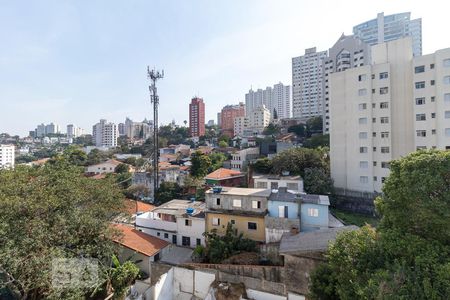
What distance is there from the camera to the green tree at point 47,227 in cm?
1130

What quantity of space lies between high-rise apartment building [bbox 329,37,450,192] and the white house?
16.8 metres

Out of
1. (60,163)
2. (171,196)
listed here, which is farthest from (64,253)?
(171,196)

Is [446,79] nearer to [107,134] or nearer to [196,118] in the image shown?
[196,118]

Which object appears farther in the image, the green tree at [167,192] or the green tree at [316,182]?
the green tree at [167,192]

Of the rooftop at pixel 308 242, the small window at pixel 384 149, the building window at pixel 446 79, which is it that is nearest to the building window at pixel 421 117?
the building window at pixel 446 79

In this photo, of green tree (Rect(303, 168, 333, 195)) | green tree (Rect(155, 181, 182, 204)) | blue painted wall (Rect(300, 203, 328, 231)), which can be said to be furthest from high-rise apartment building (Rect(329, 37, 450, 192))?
green tree (Rect(155, 181, 182, 204))

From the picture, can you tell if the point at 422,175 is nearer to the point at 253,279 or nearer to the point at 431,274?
the point at 431,274

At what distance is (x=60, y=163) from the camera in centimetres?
1834

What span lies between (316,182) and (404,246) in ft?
54.2

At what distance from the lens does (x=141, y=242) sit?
16.6 meters

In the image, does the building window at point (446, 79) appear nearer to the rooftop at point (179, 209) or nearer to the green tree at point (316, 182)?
the green tree at point (316, 182)

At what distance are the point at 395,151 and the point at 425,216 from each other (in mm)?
20656

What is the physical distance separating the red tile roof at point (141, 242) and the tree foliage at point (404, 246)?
9803 millimetres

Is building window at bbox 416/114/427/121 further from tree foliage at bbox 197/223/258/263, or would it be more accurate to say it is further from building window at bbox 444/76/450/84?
tree foliage at bbox 197/223/258/263
